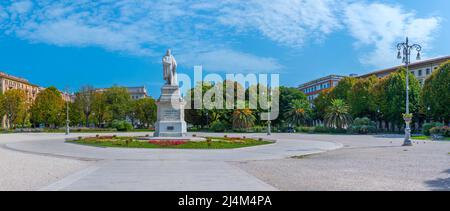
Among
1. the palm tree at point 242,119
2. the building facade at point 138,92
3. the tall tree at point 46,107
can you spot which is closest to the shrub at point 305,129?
the palm tree at point 242,119

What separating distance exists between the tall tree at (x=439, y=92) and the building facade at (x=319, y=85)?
202 feet

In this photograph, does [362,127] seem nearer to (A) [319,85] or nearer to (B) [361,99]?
(B) [361,99]

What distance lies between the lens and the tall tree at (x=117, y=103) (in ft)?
288

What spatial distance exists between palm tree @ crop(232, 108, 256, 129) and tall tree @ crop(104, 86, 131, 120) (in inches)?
1310

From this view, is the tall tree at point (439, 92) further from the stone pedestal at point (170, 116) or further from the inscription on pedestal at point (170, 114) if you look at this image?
the inscription on pedestal at point (170, 114)

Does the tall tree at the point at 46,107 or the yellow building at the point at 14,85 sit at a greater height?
the yellow building at the point at 14,85

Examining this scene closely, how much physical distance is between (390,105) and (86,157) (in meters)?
58.2

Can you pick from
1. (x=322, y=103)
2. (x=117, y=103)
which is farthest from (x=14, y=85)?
(x=322, y=103)

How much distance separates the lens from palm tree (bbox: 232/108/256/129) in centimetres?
6856

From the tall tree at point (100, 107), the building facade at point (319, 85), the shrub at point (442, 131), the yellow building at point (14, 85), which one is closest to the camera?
the shrub at point (442, 131)

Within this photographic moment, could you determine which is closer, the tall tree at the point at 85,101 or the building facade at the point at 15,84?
the tall tree at the point at 85,101
